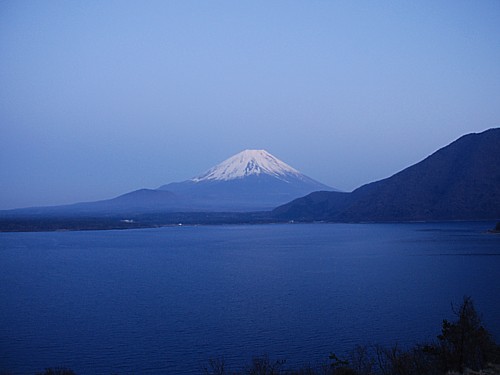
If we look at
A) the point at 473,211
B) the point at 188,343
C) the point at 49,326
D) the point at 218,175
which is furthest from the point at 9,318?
the point at 218,175

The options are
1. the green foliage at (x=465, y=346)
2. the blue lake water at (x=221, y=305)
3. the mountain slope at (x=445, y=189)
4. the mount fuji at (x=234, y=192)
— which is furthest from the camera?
the mount fuji at (x=234, y=192)

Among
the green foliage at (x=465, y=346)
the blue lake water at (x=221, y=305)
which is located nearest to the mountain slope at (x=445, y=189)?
the blue lake water at (x=221, y=305)

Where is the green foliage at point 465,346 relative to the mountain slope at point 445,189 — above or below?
below

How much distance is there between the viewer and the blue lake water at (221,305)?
9156 millimetres

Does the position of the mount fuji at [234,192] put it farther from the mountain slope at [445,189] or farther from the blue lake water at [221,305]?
the blue lake water at [221,305]

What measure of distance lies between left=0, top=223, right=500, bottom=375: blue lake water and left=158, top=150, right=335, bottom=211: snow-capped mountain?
8812cm

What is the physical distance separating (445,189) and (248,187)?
76623 millimetres

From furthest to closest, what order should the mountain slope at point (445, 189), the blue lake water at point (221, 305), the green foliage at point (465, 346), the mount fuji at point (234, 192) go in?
the mount fuji at point (234, 192)
the mountain slope at point (445, 189)
the blue lake water at point (221, 305)
the green foliage at point (465, 346)

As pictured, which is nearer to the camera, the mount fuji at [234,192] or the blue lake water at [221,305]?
the blue lake water at [221,305]

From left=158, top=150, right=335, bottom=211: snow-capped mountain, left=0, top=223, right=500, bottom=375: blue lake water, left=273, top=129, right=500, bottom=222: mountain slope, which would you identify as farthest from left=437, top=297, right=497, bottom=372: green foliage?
left=158, top=150, right=335, bottom=211: snow-capped mountain

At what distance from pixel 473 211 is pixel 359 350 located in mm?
43157

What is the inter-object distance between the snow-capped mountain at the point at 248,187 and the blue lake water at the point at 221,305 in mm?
88117

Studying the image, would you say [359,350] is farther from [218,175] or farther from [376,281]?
[218,175]

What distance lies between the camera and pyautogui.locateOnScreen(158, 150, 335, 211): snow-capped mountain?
119188 mm
